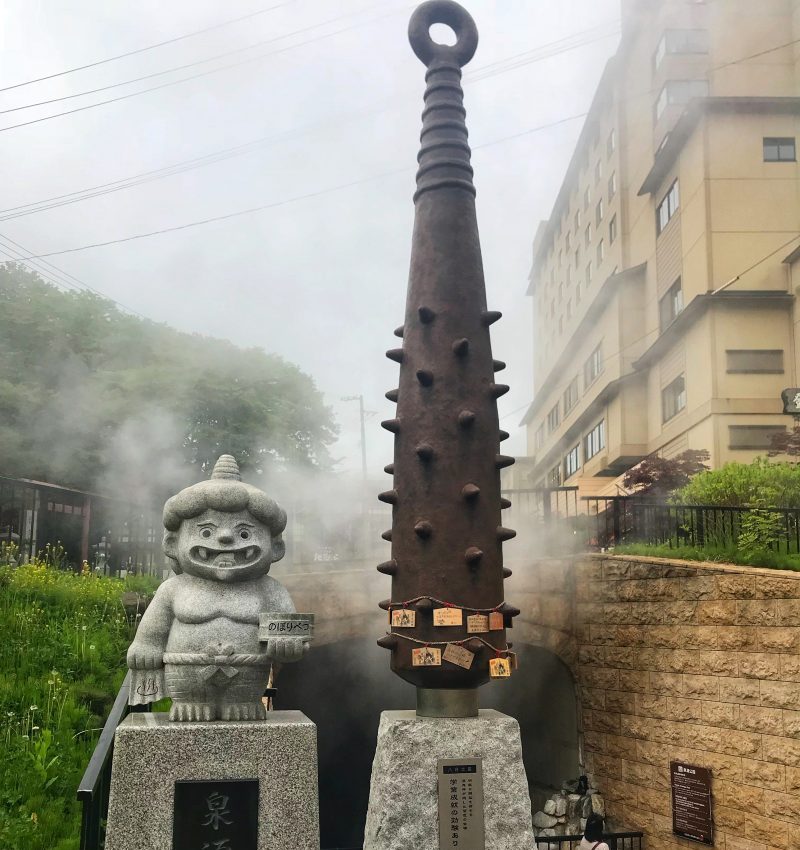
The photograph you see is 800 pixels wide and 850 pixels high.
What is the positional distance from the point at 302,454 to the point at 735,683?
13.6m

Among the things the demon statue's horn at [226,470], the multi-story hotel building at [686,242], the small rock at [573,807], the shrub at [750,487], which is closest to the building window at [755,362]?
the multi-story hotel building at [686,242]

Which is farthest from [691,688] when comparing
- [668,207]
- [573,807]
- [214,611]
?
[668,207]

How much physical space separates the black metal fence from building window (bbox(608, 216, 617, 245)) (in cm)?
1083

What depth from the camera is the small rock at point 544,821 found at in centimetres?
898

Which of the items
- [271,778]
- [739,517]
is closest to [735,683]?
[739,517]

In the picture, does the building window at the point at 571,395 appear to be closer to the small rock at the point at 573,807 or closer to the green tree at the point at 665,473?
the green tree at the point at 665,473

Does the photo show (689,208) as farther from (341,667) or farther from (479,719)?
(479,719)

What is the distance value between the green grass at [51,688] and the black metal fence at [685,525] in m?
5.77

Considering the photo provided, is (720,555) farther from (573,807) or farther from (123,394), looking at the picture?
(123,394)

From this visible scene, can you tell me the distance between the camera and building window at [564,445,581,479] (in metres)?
22.0

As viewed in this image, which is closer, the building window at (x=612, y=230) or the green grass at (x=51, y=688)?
the green grass at (x=51, y=688)

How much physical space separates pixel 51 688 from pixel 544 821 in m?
Result: 5.22

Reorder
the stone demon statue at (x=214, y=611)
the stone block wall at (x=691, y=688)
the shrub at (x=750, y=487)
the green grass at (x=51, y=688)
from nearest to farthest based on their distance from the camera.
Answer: the stone demon statue at (x=214, y=611), the green grass at (x=51, y=688), the stone block wall at (x=691, y=688), the shrub at (x=750, y=487)

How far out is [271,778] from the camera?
14.5ft
